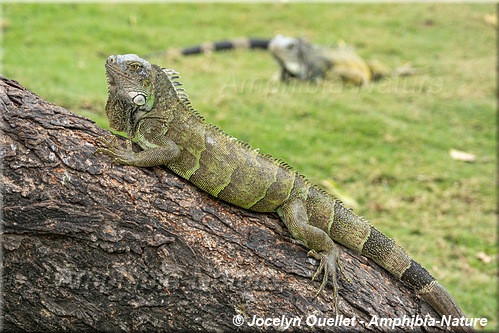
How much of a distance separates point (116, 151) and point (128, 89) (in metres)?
0.52

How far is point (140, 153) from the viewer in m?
3.38

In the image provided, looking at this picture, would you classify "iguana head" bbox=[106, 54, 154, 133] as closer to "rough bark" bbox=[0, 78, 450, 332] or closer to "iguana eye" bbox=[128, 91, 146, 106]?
"iguana eye" bbox=[128, 91, 146, 106]

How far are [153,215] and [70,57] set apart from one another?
26.3ft

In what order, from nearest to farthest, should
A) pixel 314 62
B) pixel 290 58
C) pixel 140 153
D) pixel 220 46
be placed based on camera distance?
pixel 140 153 < pixel 290 58 < pixel 314 62 < pixel 220 46

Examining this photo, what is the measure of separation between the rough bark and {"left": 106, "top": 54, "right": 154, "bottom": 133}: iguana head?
0.30 m

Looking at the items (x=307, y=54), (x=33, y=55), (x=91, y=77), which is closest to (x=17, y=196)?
(x=91, y=77)

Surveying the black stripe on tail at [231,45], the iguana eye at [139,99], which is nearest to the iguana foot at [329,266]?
the iguana eye at [139,99]

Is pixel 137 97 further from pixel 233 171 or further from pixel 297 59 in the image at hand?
pixel 297 59

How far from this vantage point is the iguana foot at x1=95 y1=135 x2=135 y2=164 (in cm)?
324

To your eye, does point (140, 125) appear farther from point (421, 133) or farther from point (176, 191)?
point (421, 133)

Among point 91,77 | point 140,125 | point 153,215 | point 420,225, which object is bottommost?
point 420,225

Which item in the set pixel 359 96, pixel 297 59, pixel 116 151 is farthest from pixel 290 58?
pixel 116 151

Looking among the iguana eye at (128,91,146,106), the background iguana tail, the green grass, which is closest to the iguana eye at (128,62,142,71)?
the iguana eye at (128,91,146,106)

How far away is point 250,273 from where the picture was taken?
3275 millimetres
